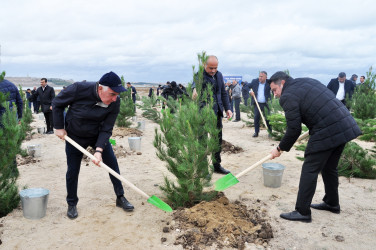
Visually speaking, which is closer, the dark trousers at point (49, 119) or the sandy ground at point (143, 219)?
the sandy ground at point (143, 219)

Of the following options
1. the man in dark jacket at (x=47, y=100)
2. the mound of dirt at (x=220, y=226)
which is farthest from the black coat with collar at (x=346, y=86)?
the man in dark jacket at (x=47, y=100)

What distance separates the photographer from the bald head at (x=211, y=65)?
14.9 feet

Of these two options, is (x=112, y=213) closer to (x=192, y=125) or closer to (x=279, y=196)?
(x=192, y=125)

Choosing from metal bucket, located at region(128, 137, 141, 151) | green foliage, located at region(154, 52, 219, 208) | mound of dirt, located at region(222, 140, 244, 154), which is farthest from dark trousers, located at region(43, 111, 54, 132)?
green foliage, located at region(154, 52, 219, 208)

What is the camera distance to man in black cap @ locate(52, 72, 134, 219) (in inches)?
125

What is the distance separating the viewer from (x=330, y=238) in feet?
9.81

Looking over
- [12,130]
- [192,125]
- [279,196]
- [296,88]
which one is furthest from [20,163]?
[296,88]

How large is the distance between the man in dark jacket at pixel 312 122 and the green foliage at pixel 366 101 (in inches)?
240

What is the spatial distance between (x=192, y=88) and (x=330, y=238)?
264 centimetres

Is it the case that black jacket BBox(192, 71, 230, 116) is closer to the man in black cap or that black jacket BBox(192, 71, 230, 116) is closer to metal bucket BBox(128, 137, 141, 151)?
the man in black cap

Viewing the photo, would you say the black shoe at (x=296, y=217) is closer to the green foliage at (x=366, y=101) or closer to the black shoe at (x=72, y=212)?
the black shoe at (x=72, y=212)

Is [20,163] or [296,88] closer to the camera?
[296,88]

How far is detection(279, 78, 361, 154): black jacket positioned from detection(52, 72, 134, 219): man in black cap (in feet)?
6.17

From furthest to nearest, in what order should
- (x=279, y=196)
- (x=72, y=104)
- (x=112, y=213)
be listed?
(x=279, y=196) → (x=112, y=213) → (x=72, y=104)
